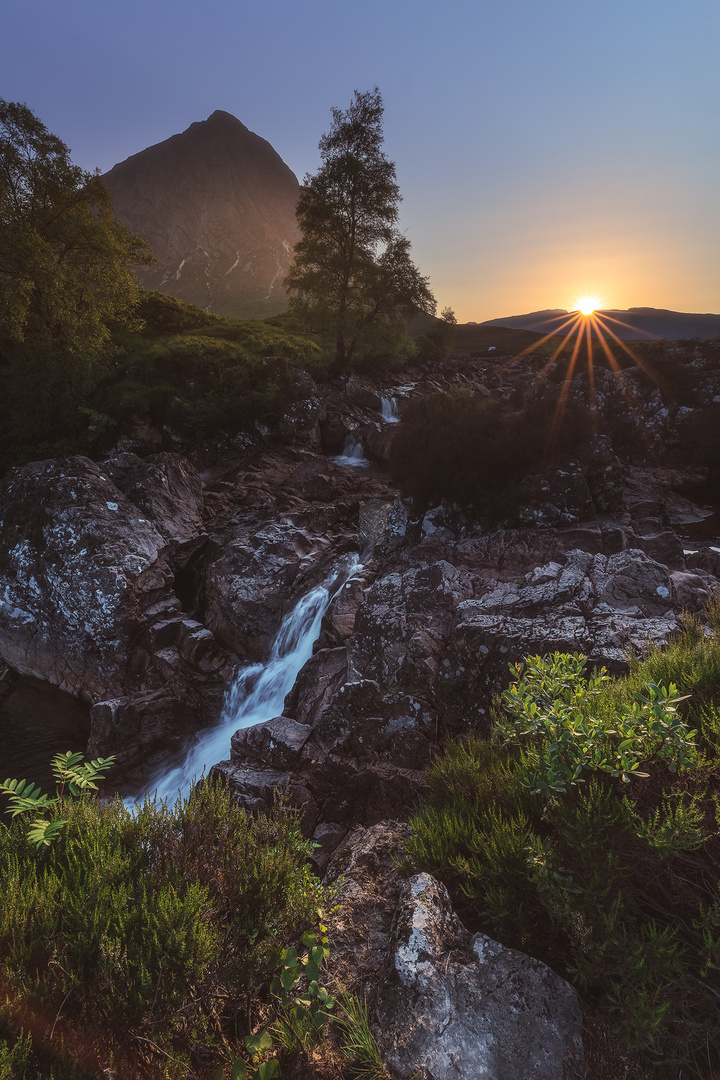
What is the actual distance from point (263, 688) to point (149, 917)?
947cm

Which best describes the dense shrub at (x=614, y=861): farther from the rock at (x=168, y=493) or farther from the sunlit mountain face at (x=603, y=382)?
the rock at (x=168, y=493)

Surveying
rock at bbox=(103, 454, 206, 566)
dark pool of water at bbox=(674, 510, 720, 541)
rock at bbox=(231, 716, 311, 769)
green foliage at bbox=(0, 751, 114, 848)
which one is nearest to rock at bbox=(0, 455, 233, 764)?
rock at bbox=(103, 454, 206, 566)

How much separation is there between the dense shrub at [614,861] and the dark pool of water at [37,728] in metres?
10.0

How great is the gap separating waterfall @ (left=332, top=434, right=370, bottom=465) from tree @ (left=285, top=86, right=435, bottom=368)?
9240mm

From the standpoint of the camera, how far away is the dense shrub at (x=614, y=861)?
2490 mm

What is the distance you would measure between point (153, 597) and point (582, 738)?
41.1 feet

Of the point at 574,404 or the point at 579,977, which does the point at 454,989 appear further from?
the point at 574,404

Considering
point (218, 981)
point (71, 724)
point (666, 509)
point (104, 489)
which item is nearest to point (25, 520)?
point (104, 489)

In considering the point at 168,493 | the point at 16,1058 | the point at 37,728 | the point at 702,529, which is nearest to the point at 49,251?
the point at 168,493

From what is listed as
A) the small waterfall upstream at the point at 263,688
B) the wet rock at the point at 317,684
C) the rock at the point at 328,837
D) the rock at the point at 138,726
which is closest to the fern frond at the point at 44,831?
the rock at the point at 328,837

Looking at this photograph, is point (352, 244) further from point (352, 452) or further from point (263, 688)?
point (263, 688)

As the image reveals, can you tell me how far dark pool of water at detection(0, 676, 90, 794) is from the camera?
33.8 ft

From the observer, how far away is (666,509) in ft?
48.2

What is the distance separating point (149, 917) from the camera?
261cm
